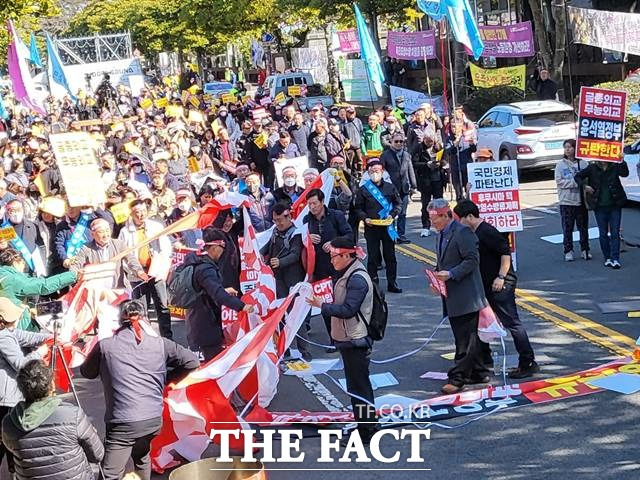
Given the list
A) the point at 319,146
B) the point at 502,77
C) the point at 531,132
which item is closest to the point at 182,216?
the point at 319,146

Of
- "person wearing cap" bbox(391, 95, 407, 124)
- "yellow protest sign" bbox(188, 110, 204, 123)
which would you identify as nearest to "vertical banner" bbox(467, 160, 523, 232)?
"person wearing cap" bbox(391, 95, 407, 124)

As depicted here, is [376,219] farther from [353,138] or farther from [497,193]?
[353,138]

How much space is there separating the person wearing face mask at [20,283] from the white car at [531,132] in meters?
13.0

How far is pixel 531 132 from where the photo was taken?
21.0m

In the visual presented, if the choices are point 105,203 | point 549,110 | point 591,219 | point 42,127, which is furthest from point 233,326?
point 42,127

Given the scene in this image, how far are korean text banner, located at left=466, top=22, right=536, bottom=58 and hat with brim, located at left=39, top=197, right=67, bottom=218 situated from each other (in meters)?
17.4

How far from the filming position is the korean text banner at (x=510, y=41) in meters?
28.1

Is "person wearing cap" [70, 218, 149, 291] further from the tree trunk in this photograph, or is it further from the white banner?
the white banner

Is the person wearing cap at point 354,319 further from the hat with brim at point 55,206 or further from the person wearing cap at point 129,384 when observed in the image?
the hat with brim at point 55,206

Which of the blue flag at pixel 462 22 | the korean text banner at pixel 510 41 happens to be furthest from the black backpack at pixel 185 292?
the korean text banner at pixel 510 41

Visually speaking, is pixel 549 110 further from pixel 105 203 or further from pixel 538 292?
pixel 105 203

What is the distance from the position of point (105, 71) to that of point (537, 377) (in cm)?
4527

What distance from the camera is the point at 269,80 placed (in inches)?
1790

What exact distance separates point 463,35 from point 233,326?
11.2m
